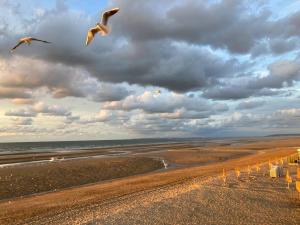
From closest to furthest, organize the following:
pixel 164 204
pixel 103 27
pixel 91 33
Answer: pixel 103 27 < pixel 91 33 < pixel 164 204

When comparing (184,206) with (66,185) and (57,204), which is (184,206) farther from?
(66,185)

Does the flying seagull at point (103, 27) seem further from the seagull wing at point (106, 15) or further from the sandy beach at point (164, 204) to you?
the sandy beach at point (164, 204)

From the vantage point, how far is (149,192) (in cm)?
2292

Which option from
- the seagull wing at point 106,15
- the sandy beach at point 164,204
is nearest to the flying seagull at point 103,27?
the seagull wing at point 106,15

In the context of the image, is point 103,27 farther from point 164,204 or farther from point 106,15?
point 164,204

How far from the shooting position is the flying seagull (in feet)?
24.5

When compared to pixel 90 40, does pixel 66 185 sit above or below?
below

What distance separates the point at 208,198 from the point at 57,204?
29.9 ft

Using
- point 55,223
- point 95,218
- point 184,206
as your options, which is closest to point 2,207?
point 55,223

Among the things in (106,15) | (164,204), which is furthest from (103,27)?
(164,204)

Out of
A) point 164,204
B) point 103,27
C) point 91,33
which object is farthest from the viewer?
point 164,204

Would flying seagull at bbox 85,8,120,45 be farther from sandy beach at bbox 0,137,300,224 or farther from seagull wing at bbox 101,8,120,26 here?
sandy beach at bbox 0,137,300,224

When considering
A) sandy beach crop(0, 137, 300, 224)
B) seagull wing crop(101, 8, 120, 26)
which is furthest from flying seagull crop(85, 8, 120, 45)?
sandy beach crop(0, 137, 300, 224)

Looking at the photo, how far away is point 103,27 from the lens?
24.9 feet
